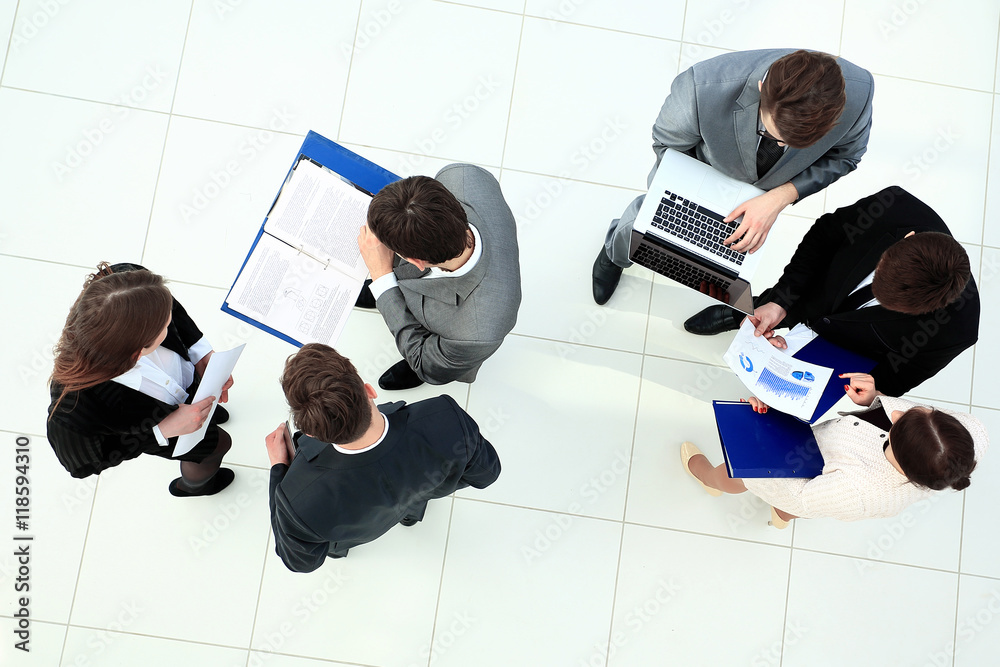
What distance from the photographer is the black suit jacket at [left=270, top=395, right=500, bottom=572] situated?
1.86m

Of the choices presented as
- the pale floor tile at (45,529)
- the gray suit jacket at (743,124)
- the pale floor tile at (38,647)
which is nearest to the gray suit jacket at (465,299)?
the gray suit jacket at (743,124)

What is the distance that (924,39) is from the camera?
337 cm

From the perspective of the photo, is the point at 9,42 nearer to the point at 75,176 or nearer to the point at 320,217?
the point at 75,176

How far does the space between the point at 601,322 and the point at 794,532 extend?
4.47 ft

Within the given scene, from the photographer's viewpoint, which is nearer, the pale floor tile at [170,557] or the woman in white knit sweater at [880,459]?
the woman in white knit sweater at [880,459]

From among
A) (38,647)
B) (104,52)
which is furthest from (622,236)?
(38,647)

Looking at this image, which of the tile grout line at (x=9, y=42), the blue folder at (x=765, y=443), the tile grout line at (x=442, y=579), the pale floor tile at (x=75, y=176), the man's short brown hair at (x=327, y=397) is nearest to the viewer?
the man's short brown hair at (x=327, y=397)

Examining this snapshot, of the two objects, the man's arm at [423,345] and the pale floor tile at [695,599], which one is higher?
the man's arm at [423,345]

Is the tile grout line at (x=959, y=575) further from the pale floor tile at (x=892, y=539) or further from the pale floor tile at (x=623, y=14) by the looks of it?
the pale floor tile at (x=623, y=14)

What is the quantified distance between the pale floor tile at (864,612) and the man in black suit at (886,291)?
1.10 m

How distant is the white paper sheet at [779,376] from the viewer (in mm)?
2365

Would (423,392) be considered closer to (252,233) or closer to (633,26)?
(252,233)

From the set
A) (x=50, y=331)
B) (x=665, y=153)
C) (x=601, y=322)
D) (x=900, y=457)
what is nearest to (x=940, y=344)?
(x=900, y=457)

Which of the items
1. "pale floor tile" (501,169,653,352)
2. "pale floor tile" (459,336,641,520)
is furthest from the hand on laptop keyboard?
"pale floor tile" (459,336,641,520)
